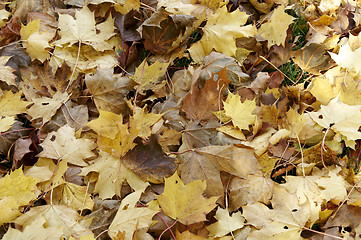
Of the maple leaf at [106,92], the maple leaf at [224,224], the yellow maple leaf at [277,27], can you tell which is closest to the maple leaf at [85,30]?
the maple leaf at [106,92]

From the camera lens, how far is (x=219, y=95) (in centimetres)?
127

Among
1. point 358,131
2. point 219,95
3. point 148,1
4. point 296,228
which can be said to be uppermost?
point 148,1

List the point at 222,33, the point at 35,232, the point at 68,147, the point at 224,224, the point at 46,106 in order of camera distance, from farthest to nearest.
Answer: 1. the point at 222,33
2. the point at 46,106
3. the point at 68,147
4. the point at 224,224
5. the point at 35,232

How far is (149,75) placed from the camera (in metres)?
1.40

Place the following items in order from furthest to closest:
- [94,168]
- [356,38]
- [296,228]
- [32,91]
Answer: [356,38], [32,91], [94,168], [296,228]

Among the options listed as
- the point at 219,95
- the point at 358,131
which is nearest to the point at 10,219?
the point at 219,95

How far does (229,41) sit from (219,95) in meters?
0.34

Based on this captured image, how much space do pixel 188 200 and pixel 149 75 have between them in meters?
0.62

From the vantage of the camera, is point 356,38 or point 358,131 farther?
point 356,38

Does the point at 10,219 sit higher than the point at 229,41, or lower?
lower

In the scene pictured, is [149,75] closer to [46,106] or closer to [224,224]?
[46,106]

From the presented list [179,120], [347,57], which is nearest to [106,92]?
[179,120]

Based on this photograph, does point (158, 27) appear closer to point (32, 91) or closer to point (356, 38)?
point (32, 91)

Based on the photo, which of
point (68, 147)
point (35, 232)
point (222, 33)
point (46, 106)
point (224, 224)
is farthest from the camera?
point (222, 33)
